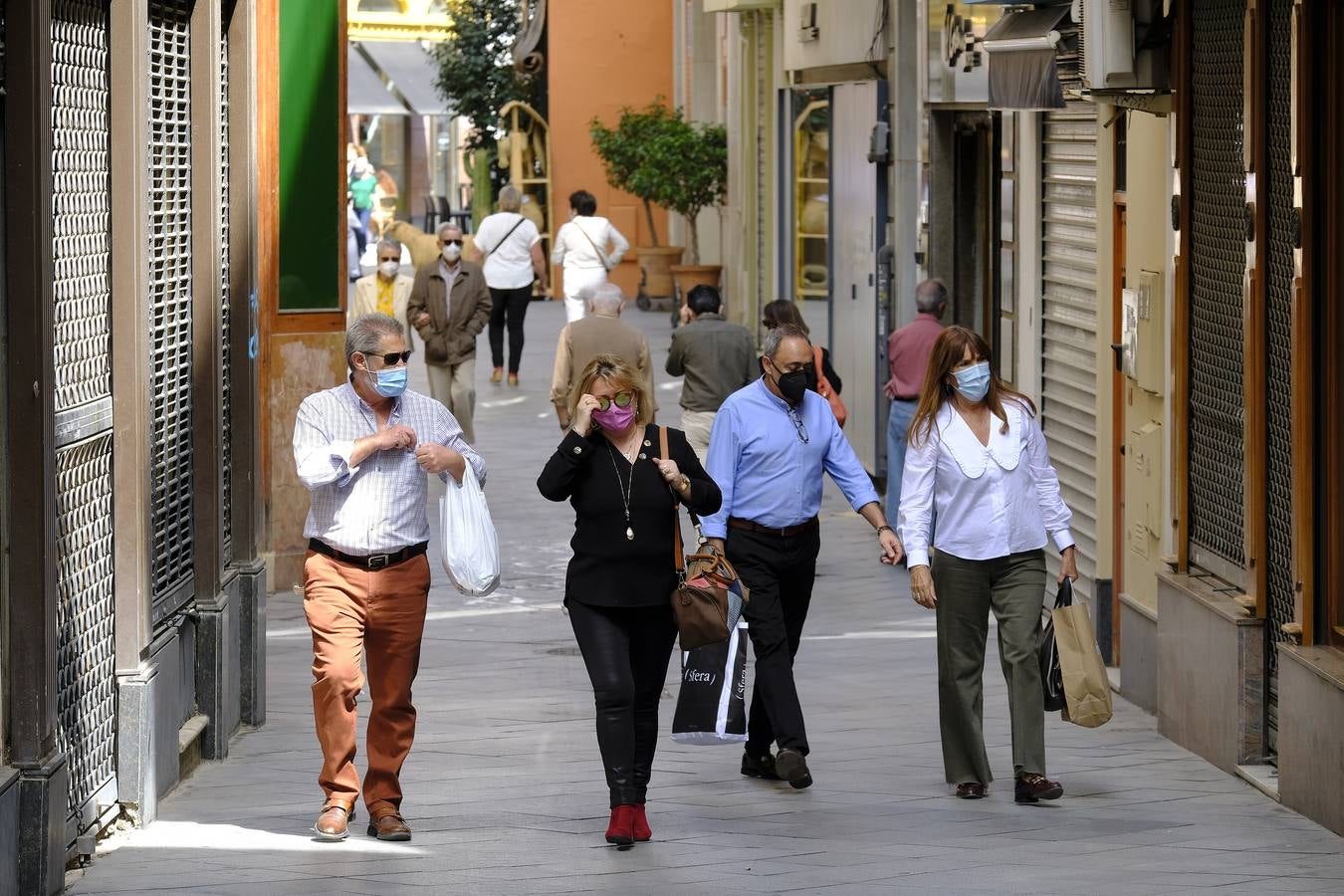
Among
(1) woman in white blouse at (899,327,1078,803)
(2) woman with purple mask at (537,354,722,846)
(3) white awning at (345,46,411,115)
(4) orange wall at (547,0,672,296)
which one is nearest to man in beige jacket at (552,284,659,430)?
(1) woman in white blouse at (899,327,1078,803)

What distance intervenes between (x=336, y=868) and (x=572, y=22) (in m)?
30.2

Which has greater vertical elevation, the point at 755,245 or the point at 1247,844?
the point at 755,245

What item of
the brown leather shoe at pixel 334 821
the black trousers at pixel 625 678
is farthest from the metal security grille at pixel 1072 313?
the brown leather shoe at pixel 334 821

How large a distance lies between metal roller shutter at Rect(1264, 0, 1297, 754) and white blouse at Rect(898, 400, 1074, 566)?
34.1 inches

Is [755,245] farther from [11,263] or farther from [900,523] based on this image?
[11,263]

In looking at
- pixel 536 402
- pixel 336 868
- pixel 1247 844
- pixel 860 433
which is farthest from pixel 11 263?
pixel 536 402

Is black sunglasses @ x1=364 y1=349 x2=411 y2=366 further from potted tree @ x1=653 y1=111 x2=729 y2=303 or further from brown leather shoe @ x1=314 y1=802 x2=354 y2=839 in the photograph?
potted tree @ x1=653 y1=111 x2=729 y2=303

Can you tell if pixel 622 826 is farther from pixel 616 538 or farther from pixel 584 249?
pixel 584 249

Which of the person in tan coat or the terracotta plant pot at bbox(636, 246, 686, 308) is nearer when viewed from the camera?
the person in tan coat

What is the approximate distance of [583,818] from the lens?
27.0 ft

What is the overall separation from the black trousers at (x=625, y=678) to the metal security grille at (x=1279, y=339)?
2445 millimetres

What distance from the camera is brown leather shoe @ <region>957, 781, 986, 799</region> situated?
8.52 m

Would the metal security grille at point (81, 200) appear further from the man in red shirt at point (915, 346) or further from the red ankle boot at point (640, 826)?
the man in red shirt at point (915, 346)

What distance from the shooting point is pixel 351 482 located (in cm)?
775
